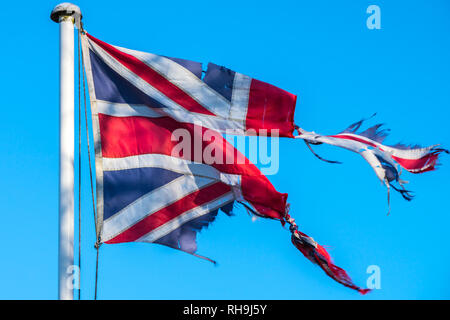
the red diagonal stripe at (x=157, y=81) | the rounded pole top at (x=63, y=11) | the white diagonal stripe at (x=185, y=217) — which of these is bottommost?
the white diagonal stripe at (x=185, y=217)

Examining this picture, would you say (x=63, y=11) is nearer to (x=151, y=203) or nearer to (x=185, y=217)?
(x=151, y=203)

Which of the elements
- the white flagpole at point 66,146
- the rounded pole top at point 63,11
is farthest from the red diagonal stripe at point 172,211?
the rounded pole top at point 63,11

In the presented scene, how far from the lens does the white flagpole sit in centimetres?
772

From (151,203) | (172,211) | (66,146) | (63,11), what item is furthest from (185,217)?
(63,11)

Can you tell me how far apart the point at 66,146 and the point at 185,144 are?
1.68m

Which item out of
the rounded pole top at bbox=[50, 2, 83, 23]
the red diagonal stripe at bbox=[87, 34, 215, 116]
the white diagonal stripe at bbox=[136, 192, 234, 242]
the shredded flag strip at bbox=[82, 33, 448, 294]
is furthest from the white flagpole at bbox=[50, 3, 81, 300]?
the white diagonal stripe at bbox=[136, 192, 234, 242]

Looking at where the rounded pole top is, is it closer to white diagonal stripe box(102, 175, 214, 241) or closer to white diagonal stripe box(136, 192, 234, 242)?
white diagonal stripe box(102, 175, 214, 241)

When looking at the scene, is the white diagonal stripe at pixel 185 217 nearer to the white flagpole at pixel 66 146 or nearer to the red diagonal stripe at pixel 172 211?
the red diagonal stripe at pixel 172 211

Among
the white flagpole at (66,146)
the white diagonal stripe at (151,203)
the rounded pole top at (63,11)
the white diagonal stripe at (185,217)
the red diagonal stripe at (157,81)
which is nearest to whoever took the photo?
the white flagpole at (66,146)

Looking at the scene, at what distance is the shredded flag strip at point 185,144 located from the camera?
8.72m

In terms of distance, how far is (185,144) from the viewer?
9148 millimetres

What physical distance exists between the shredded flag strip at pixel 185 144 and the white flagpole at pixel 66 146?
501 mm

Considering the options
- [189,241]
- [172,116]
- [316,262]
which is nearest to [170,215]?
[189,241]

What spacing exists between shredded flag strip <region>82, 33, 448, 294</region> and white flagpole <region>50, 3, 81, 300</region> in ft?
1.64
